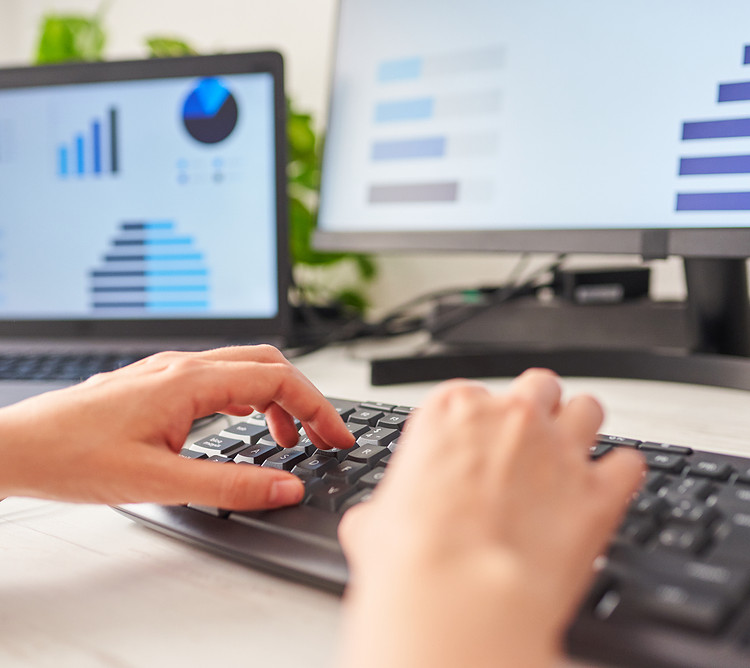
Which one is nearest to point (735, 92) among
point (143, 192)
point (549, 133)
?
point (549, 133)

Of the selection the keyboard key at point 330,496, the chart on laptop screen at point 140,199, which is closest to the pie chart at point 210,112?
the chart on laptop screen at point 140,199

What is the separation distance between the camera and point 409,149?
2.30 ft

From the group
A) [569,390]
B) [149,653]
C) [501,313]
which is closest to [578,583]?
[149,653]

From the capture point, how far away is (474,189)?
658mm

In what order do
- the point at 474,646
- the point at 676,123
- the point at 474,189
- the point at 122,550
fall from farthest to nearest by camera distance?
the point at 474,189 → the point at 676,123 → the point at 122,550 → the point at 474,646

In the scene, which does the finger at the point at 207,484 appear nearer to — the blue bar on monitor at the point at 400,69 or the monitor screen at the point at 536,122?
the monitor screen at the point at 536,122

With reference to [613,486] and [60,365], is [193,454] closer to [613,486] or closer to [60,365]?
[613,486]

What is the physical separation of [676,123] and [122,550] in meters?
0.53

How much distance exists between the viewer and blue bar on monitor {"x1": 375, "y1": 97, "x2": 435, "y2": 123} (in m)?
0.69

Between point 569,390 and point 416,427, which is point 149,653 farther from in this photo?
point 569,390

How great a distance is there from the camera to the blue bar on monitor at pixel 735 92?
0.52 meters

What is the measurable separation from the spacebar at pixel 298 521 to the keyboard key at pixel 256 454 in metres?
0.05

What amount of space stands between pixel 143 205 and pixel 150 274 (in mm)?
81

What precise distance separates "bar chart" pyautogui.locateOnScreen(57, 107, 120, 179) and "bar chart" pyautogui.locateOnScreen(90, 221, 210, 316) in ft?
0.24
